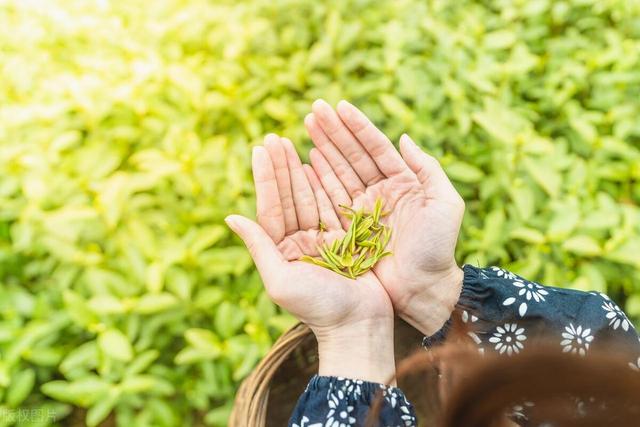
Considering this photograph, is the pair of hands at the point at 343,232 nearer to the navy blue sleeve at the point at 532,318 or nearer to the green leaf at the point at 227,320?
the navy blue sleeve at the point at 532,318

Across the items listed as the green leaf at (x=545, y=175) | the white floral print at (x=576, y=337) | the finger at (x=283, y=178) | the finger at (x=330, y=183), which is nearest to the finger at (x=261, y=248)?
the finger at (x=283, y=178)

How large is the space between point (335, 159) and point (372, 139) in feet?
0.36

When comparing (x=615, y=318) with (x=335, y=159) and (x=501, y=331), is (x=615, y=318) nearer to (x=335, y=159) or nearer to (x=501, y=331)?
(x=501, y=331)

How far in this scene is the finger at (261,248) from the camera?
111cm

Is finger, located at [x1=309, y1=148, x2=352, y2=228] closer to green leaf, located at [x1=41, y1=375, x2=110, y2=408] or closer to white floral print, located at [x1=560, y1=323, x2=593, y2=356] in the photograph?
white floral print, located at [x1=560, y1=323, x2=593, y2=356]

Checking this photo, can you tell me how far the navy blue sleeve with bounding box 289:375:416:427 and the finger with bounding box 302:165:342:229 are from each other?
0.39 metres

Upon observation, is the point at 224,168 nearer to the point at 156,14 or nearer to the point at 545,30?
the point at 156,14

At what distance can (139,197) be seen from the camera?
1.74m

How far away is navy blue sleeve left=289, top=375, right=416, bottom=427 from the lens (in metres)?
1.02

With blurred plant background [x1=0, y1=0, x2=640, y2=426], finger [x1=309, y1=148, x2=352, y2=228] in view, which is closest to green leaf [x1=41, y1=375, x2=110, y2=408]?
blurred plant background [x1=0, y1=0, x2=640, y2=426]

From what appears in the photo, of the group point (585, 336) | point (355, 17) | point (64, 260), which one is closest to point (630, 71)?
point (355, 17)

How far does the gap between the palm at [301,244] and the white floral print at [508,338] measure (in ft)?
0.78

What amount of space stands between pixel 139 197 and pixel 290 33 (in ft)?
2.81

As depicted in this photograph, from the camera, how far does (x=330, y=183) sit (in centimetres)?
136
